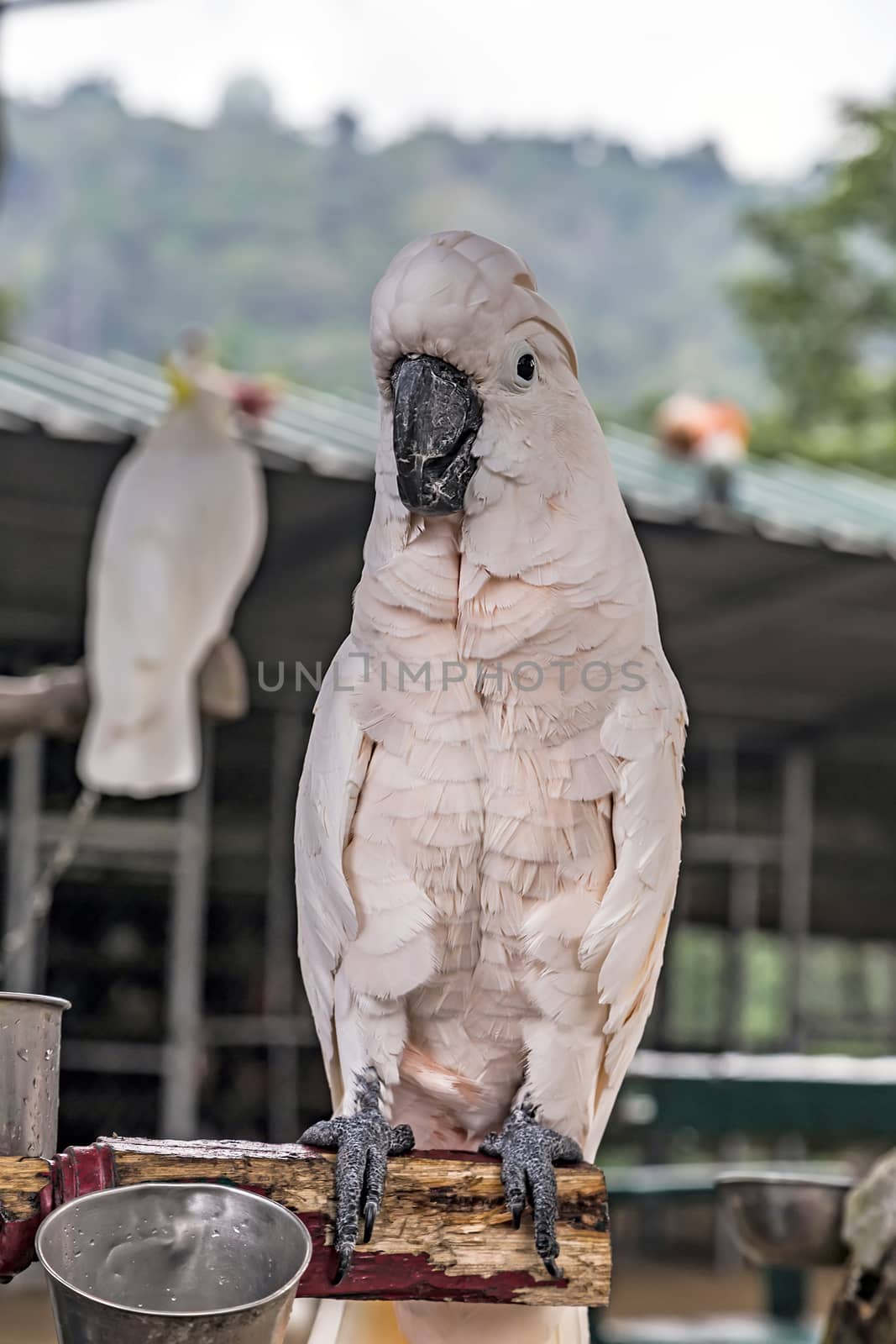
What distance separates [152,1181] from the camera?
126cm

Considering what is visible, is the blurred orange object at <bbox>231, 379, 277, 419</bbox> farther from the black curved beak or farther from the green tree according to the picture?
the green tree

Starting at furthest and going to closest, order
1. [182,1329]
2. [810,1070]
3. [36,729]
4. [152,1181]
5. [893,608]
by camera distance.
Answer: [893,608] < [810,1070] < [36,729] < [152,1181] < [182,1329]

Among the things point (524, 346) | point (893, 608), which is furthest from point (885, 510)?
point (524, 346)

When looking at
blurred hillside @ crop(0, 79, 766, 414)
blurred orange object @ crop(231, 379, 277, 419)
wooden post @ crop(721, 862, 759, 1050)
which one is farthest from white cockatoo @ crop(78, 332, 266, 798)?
blurred hillside @ crop(0, 79, 766, 414)

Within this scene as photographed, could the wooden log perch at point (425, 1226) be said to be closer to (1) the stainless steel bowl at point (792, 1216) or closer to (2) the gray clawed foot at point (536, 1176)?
(2) the gray clawed foot at point (536, 1176)

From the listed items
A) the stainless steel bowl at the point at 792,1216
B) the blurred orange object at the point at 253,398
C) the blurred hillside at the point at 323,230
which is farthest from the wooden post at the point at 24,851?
the blurred hillside at the point at 323,230

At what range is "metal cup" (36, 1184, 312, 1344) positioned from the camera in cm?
116

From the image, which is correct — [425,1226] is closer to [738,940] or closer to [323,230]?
[738,940]

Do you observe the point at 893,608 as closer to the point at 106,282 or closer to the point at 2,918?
the point at 2,918

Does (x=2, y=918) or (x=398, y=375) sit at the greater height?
(x=398, y=375)

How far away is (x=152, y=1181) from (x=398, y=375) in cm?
79

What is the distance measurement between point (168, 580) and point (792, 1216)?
5.93 ft

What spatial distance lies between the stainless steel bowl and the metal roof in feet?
6.26

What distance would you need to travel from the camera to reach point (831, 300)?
1812 cm
